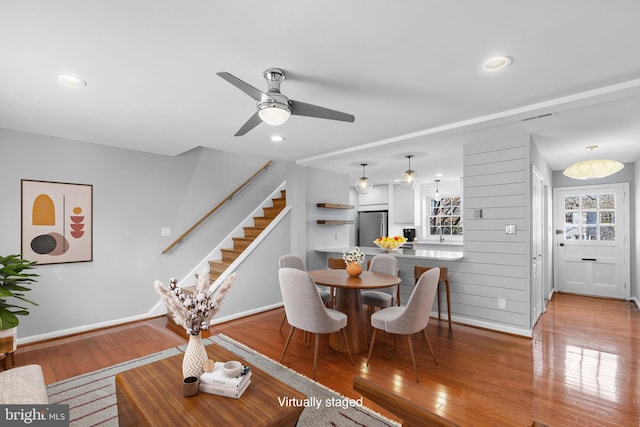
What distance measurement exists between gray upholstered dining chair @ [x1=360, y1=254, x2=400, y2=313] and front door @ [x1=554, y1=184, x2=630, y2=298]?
3895 mm

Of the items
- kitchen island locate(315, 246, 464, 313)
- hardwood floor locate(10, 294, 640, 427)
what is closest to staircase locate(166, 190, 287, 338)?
hardwood floor locate(10, 294, 640, 427)

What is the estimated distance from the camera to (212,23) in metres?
1.70

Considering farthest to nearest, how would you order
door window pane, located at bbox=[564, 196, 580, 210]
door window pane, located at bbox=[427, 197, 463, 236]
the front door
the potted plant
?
door window pane, located at bbox=[427, 197, 463, 236] → door window pane, located at bbox=[564, 196, 580, 210] → the front door → the potted plant

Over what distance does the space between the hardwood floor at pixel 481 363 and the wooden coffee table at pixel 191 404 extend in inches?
40.2

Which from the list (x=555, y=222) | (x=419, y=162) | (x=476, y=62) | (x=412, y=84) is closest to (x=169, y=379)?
(x=412, y=84)

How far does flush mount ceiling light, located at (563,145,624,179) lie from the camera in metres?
3.90

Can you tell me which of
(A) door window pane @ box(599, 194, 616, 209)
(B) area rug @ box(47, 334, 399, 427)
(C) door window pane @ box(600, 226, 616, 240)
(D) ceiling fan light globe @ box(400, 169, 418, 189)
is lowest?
(B) area rug @ box(47, 334, 399, 427)

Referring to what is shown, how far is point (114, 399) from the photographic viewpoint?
2.41 metres

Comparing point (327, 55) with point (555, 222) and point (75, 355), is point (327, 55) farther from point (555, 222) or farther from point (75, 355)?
point (555, 222)

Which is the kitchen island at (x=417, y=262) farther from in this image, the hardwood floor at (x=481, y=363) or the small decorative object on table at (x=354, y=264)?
Result: the small decorative object on table at (x=354, y=264)

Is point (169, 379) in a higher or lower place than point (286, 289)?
lower

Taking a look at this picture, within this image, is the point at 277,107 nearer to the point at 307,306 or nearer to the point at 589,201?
the point at 307,306

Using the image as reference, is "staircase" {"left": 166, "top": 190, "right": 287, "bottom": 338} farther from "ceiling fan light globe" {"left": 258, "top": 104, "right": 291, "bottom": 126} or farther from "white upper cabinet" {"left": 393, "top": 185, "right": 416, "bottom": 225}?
"ceiling fan light globe" {"left": 258, "top": 104, "right": 291, "bottom": 126}

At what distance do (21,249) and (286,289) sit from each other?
10.3 feet
